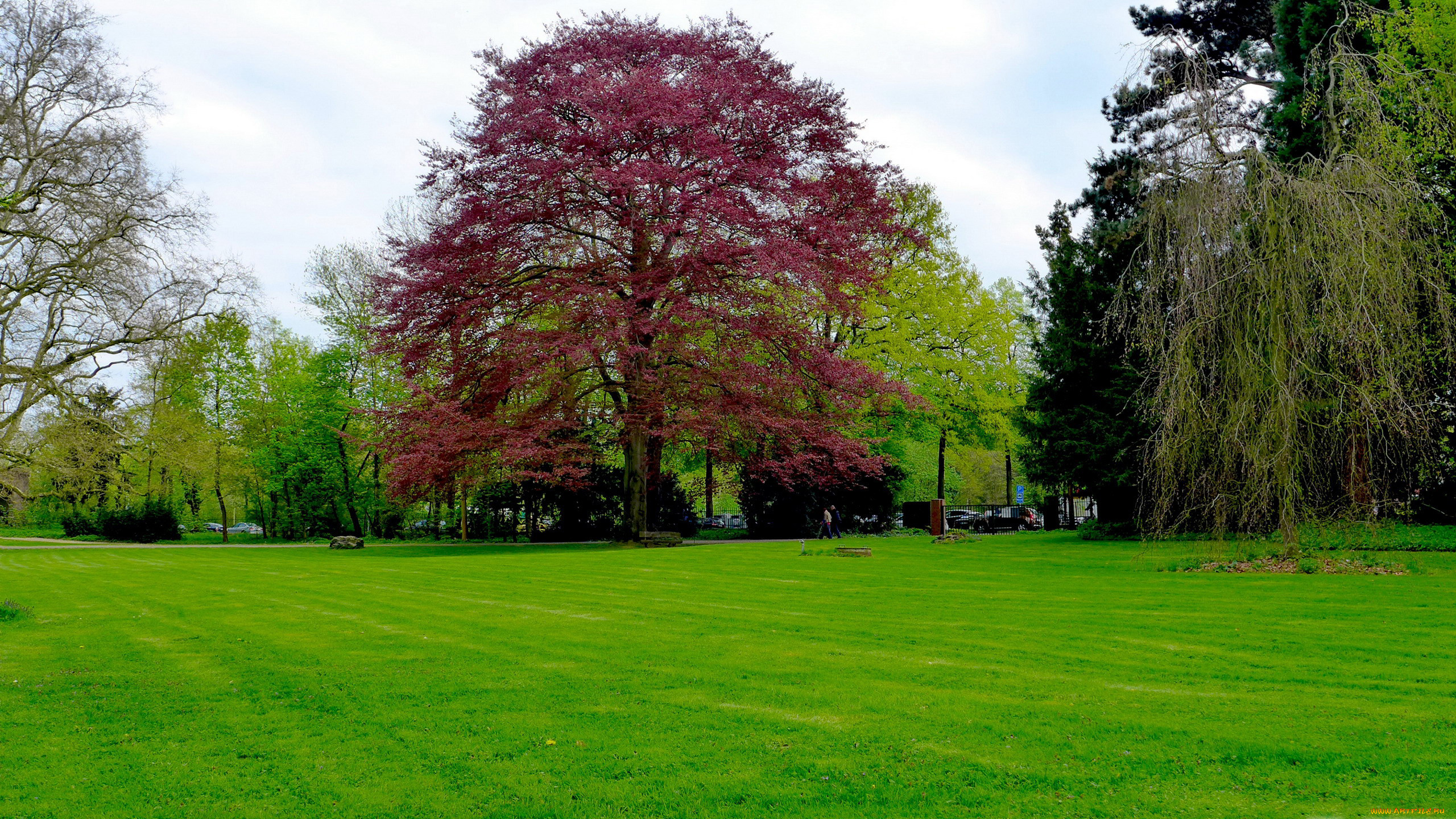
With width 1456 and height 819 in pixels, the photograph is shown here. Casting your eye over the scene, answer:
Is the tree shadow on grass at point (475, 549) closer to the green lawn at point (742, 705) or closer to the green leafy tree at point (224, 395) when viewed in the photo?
the green lawn at point (742, 705)

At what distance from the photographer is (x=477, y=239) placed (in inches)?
912

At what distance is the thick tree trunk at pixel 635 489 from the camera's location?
2469 centimetres

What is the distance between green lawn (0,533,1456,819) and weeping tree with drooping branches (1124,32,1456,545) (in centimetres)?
276

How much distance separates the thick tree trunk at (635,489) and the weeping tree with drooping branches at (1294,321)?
535 inches

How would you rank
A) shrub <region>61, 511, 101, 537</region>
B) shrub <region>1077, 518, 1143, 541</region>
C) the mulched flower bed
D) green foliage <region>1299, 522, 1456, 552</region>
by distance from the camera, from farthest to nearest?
shrub <region>61, 511, 101, 537</region> → shrub <region>1077, 518, 1143, 541</region> → green foliage <region>1299, 522, 1456, 552</region> → the mulched flower bed

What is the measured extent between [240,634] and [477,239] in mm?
15575

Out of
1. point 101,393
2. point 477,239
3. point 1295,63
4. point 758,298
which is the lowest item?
point 101,393

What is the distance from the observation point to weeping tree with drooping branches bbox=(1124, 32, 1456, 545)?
13.4 metres

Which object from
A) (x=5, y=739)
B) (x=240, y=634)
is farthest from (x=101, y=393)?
(x=5, y=739)

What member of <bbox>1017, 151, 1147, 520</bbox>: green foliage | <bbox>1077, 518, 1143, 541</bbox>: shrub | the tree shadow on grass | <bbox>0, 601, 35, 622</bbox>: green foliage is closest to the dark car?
<bbox>1017, 151, 1147, 520</bbox>: green foliage

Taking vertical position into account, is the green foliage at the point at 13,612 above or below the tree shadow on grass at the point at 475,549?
above

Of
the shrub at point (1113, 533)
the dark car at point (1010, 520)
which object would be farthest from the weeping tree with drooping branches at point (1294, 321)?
the dark car at point (1010, 520)

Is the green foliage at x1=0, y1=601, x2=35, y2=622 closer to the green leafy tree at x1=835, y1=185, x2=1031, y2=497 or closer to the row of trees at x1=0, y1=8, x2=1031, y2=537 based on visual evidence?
the row of trees at x1=0, y1=8, x2=1031, y2=537

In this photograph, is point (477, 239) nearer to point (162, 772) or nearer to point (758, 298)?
point (758, 298)
